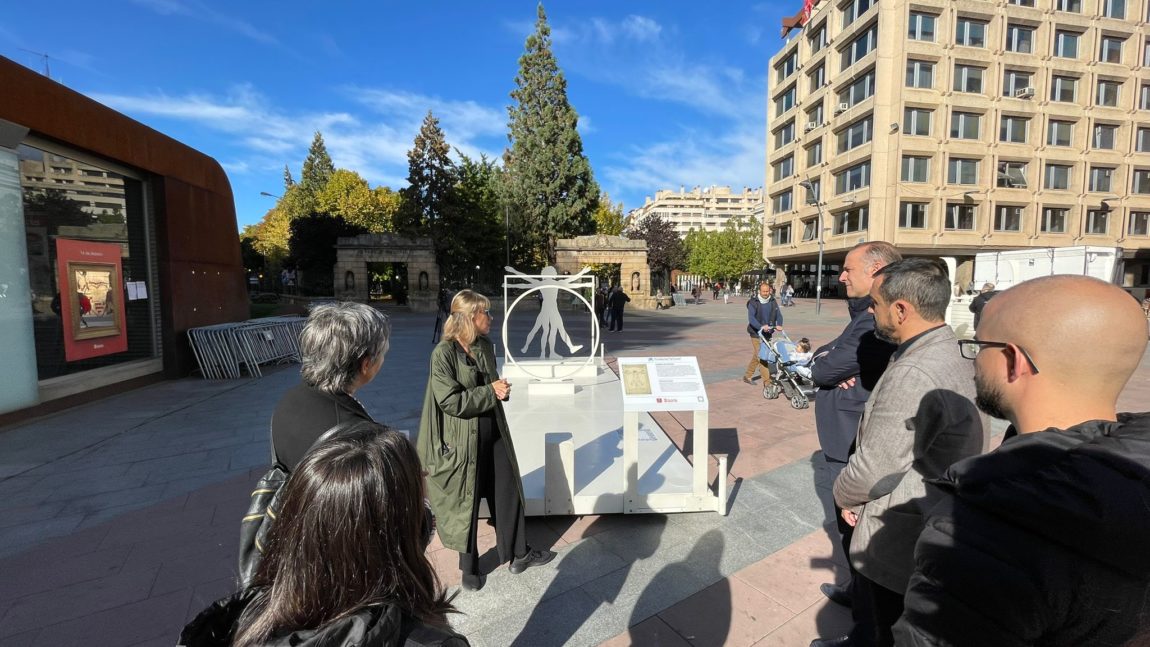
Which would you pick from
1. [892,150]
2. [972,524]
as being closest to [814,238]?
[892,150]

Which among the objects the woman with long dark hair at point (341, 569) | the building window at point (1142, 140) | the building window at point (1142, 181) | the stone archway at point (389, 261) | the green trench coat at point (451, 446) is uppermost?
the building window at point (1142, 140)

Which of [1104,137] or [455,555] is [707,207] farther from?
[455,555]

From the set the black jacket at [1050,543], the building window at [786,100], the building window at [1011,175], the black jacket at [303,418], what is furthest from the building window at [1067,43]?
the black jacket at [303,418]

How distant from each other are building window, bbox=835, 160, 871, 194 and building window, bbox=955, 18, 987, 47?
897 cm

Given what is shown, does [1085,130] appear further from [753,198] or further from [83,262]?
[753,198]

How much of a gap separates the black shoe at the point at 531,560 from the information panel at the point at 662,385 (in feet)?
3.66

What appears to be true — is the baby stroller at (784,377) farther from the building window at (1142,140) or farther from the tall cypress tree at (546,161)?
the building window at (1142,140)

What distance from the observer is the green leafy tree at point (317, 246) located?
1503 inches

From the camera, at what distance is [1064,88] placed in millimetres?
33281

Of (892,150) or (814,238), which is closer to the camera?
(892,150)

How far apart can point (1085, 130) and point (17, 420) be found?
50333 millimetres

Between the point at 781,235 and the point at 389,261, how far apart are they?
107 feet

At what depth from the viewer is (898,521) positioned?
1.94 meters

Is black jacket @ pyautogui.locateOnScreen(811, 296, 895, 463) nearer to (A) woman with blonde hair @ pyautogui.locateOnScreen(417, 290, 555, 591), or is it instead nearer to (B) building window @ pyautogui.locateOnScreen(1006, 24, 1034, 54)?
(A) woman with blonde hair @ pyautogui.locateOnScreen(417, 290, 555, 591)
